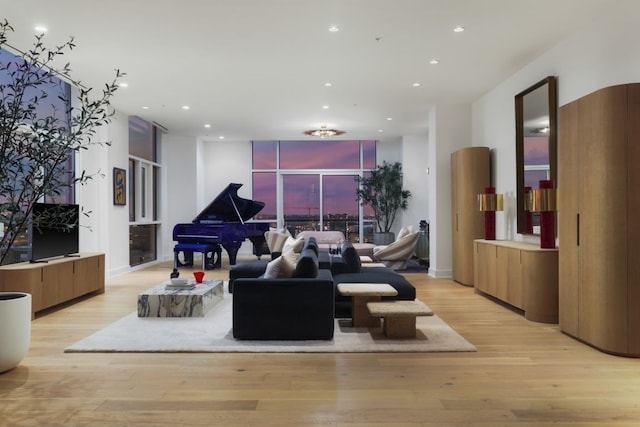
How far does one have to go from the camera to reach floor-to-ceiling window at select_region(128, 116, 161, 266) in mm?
10062

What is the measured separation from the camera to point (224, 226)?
940 centimetres

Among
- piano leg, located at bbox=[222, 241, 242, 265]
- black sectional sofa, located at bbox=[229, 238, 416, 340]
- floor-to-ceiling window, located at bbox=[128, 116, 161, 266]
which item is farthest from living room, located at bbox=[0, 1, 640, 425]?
floor-to-ceiling window, located at bbox=[128, 116, 161, 266]

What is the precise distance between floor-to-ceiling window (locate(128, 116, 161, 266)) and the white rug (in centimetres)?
571

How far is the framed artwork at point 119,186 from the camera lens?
28.2 ft

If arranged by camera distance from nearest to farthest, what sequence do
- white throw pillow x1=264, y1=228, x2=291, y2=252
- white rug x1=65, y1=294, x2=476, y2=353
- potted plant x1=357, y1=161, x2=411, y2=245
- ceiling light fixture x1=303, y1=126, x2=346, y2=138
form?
white rug x1=65, y1=294, x2=476, y2=353 → white throw pillow x1=264, y1=228, x2=291, y2=252 → ceiling light fixture x1=303, y1=126, x2=346, y2=138 → potted plant x1=357, y1=161, x2=411, y2=245

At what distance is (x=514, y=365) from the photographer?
11.7 feet

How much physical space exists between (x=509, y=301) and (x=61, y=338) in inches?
193

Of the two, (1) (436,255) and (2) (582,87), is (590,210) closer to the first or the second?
(2) (582,87)

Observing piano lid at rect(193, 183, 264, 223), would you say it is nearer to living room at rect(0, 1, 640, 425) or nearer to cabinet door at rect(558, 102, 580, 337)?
living room at rect(0, 1, 640, 425)

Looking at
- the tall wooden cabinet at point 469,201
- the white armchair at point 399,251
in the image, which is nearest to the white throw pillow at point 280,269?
the tall wooden cabinet at point 469,201

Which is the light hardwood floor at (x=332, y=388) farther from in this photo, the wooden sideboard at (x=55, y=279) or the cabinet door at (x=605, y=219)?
the wooden sideboard at (x=55, y=279)

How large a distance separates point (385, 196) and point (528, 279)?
7093 millimetres

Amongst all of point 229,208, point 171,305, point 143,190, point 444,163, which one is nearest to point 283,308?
point 171,305

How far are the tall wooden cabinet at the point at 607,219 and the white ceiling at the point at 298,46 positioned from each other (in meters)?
1.31
